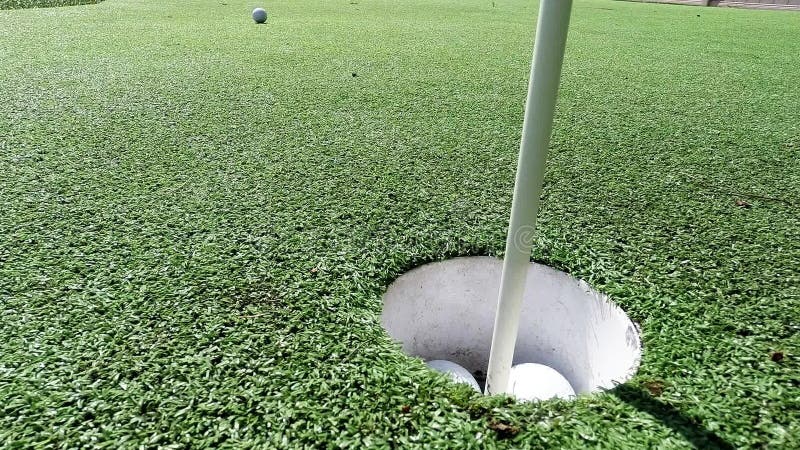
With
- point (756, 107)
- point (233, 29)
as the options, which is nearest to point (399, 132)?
point (756, 107)

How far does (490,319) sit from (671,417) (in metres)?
0.84

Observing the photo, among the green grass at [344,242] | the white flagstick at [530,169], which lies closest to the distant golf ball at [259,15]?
the green grass at [344,242]

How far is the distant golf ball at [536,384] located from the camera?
1.59 m

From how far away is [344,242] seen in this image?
1826mm

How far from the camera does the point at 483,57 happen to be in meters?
4.96

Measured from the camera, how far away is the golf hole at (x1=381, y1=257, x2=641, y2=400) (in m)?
1.67

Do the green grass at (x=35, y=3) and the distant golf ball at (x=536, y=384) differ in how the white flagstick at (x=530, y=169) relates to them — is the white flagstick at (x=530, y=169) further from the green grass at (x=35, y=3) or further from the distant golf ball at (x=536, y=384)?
the green grass at (x=35, y=3)

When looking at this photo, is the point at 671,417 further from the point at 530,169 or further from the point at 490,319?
the point at 490,319

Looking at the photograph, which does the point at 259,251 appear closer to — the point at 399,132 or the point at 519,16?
the point at 399,132

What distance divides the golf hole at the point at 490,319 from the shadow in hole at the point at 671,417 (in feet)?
1.10

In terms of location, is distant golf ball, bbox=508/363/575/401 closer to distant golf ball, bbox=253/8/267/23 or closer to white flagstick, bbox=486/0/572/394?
white flagstick, bbox=486/0/572/394

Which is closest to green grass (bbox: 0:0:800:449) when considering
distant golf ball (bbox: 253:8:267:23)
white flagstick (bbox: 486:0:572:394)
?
white flagstick (bbox: 486:0:572:394)

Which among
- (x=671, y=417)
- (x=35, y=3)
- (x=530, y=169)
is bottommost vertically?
(x=671, y=417)

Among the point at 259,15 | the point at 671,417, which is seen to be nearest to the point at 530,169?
the point at 671,417
